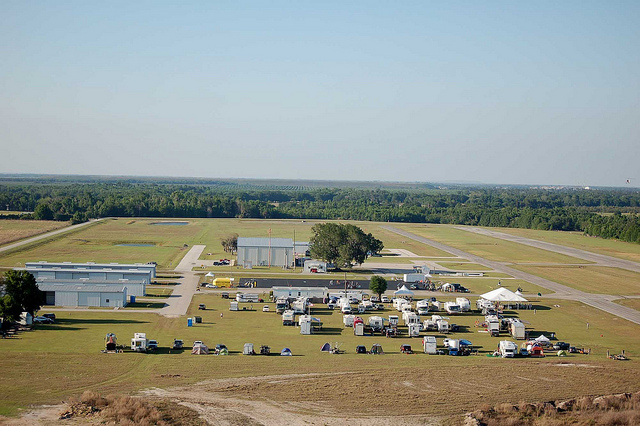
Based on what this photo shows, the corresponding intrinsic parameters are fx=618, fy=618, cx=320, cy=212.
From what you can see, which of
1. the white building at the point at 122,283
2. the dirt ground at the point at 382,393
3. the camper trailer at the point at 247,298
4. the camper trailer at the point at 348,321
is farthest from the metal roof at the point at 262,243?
the dirt ground at the point at 382,393

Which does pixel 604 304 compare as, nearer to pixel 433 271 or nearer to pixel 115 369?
pixel 433 271

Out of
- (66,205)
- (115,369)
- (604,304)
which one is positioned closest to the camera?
(115,369)

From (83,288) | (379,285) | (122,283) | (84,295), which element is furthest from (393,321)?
(83,288)

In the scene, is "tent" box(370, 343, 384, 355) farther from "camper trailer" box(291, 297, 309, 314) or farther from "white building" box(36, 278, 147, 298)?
"white building" box(36, 278, 147, 298)

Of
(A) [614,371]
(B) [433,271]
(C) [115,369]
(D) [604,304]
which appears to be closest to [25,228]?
(B) [433,271]

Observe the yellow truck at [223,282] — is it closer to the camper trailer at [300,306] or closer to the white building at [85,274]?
the white building at [85,274]

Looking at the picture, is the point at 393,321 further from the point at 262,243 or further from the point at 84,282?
the point at 262,243
